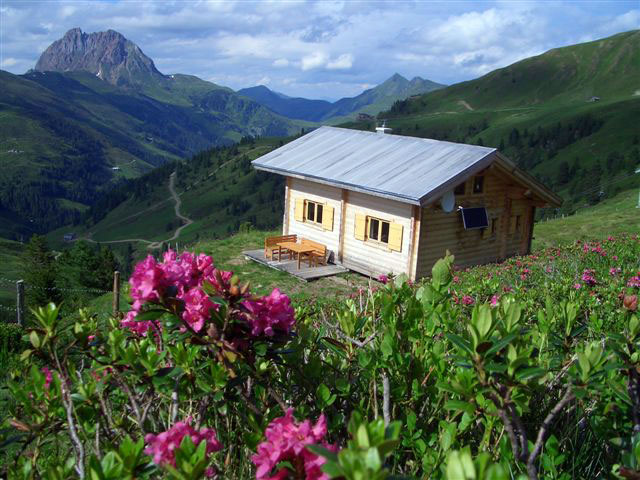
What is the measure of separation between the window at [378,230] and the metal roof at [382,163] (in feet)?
5.04

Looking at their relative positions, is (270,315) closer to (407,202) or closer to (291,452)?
(291,452)

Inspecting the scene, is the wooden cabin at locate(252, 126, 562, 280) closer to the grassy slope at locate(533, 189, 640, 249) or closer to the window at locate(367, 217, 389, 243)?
the window at locate(367, 217, 389, 243)

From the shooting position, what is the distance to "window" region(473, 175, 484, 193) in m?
21.5

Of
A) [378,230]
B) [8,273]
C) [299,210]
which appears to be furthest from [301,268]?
[8,273]

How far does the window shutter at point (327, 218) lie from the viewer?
75.0 feet

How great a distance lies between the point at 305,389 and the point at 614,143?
11460 cm

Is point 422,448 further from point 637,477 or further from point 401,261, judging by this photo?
point 401,261

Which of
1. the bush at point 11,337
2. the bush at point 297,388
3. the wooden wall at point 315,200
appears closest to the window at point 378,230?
the wooden wall at point 315,200

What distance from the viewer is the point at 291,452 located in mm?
1790

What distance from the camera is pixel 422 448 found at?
260cm

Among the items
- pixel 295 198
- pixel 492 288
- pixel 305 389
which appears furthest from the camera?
pixel 295 198

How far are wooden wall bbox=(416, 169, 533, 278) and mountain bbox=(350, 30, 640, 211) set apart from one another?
1650 inches

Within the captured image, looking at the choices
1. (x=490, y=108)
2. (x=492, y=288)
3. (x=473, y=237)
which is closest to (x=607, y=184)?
(x=473, y=237)

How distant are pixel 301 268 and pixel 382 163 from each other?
5092 millimetres
